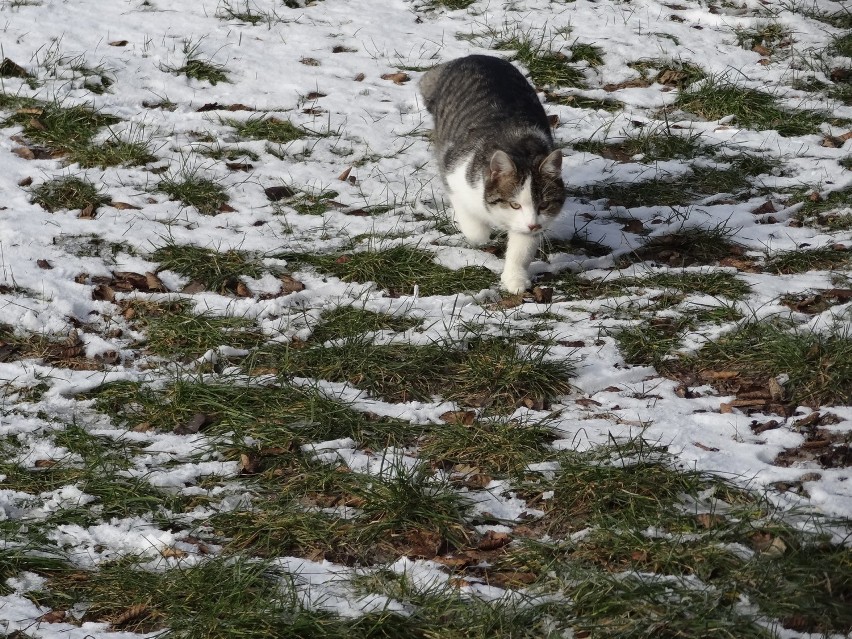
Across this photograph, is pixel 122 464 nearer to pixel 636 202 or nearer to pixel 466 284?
pixel 466 284

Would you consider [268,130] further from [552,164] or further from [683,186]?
[683,186]

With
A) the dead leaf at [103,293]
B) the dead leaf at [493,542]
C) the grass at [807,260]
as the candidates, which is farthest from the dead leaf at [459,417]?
the grass at [807,260]

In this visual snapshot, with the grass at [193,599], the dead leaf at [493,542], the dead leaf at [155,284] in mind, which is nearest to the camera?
the grass at [193,599]

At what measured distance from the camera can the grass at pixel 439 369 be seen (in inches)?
183

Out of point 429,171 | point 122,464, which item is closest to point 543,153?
point 429,171

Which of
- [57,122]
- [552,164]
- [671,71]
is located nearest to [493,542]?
[552,164]

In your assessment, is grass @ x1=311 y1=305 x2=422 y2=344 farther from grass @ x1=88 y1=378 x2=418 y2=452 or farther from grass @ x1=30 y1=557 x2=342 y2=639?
grass @ x1=30 y1=557 x2=342 y2=639

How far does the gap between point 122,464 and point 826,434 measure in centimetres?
311

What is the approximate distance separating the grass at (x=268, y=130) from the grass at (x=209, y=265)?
1.69m

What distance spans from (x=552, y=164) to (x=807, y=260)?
5.68 ft

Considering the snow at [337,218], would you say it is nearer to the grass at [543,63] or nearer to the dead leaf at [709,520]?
the grass at [543,63]

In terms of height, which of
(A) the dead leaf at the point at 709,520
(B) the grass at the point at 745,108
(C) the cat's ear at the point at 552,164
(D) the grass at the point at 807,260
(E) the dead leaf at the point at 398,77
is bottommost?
(A) the dead leaf at the point at 709,520

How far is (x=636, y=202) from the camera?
6.77 metres

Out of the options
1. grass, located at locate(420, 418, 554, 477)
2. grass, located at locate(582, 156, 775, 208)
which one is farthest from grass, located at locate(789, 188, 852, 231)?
grass, located at locate(420, 418, 554, 477)
